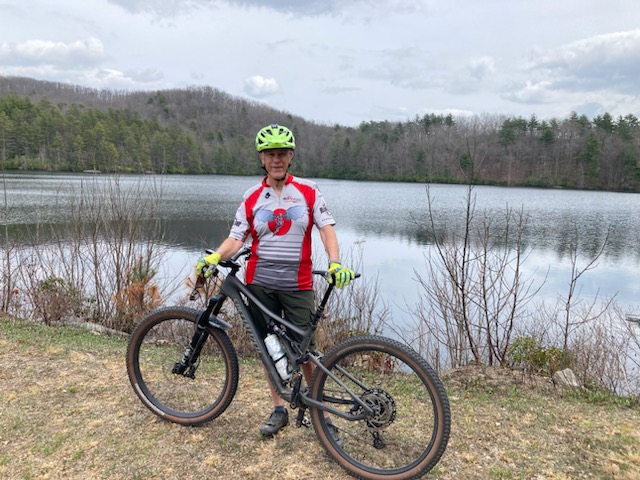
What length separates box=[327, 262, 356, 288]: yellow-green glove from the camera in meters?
2.45

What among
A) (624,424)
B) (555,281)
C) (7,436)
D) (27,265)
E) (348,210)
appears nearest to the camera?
(7,436)

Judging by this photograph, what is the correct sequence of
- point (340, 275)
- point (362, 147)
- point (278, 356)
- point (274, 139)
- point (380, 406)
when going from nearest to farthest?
point (340, 275) → point (380, 406) → point (274, 139) → point (278, 356) → point (362, 147)

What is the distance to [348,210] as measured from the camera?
27484 mm

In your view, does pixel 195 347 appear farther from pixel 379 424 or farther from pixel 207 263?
pixel 379 424

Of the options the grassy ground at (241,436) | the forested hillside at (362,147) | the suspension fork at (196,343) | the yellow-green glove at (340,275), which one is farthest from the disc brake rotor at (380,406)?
the forested hillside at (362,147)

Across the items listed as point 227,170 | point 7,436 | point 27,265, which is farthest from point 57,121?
point 7,436

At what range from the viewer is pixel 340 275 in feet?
8.13

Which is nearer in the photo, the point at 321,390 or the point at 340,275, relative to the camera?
the point at 340,275

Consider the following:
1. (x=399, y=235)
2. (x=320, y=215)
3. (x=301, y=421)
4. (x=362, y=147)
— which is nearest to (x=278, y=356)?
(x=301, y=421)

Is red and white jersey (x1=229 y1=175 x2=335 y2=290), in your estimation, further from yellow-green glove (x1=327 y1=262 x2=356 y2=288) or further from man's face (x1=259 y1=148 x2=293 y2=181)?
yellow-green glove (x1=327 y1=262 x2=356 y2=288)

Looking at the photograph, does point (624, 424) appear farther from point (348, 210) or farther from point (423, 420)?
point (348, 210)

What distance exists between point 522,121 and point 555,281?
6488 centimetres

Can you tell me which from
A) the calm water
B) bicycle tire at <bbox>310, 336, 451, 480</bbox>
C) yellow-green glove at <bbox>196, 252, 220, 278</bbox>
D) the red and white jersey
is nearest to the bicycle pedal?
bicycle tire at <bbox>310, 336, 451, 480</bbox>

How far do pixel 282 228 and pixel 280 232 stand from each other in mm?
29
